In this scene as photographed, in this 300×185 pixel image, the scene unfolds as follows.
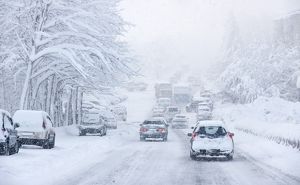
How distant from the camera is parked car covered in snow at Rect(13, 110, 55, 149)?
2722 cm

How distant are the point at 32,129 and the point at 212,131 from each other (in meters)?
7.99

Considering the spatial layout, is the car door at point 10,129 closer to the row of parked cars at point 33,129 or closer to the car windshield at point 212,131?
the row of parked cars at point 33,129

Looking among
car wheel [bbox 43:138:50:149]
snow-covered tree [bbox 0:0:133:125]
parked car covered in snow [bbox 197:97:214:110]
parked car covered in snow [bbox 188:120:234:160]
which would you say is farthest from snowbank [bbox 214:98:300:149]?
car wheel [bbox 43:138:50:149]

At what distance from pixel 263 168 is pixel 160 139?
73.3ft

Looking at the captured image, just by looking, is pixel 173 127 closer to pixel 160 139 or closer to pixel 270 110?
pixel 270 110

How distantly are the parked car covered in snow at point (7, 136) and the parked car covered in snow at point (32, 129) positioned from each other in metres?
3.17

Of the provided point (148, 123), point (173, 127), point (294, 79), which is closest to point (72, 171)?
point (148, 123)

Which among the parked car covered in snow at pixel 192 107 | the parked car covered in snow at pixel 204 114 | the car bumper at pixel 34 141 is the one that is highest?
the parked car covered in snow at pixel 192 107

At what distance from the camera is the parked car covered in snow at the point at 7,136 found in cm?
2184

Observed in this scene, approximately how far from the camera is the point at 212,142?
970 inches

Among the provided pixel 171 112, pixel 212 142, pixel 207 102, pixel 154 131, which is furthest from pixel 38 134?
pixel 207 102

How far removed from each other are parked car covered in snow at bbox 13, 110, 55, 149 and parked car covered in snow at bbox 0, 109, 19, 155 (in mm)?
3171

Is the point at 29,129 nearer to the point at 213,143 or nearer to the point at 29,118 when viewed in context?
the point at 29,118

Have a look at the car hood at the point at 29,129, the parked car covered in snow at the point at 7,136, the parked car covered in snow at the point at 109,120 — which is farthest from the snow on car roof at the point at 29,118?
the parked car covered in snow at the point at 109,120
